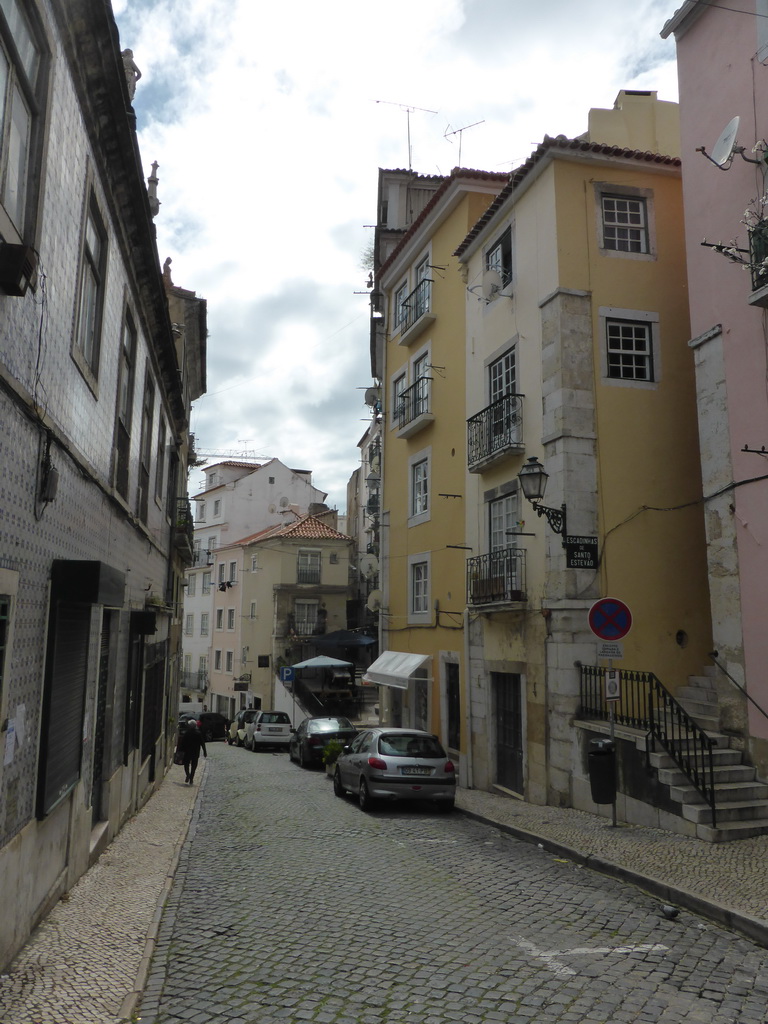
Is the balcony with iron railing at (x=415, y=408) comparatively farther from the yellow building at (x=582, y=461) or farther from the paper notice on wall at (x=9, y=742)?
the paper notice on wall at (x=9, y=742)

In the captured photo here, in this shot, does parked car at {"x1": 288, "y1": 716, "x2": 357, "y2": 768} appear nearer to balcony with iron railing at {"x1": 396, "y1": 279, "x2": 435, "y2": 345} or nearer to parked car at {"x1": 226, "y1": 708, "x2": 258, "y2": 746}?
parked car at {"x1": 226, "y1": 708, "x2": 258, "y2": 746}

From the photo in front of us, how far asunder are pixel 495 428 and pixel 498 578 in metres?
3.07

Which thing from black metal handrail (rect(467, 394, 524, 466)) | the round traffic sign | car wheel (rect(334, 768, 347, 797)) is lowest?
car wheel (rect(334, 768, 347, 797))

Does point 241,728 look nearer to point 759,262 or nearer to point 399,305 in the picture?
point 399,305

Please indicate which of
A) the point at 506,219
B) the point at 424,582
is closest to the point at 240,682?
the point at 424,582

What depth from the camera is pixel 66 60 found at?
254 inches

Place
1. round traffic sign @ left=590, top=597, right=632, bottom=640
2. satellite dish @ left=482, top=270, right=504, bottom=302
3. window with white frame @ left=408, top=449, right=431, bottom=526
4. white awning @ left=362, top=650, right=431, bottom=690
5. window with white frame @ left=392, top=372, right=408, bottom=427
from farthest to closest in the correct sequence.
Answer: window with white frame @ left=392, top=372, right=408, bottom=427
window with white frame @ left=408, top=449, right=431, bottom=526
white awning @ left=362, top=650, right=431, bottom=690
satellite dish @ left=482, top=270, right=504, bottom=302
round traffic sign @ left=590, top=597, right=632, bottom=640

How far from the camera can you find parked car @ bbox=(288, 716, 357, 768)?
72.0 feet

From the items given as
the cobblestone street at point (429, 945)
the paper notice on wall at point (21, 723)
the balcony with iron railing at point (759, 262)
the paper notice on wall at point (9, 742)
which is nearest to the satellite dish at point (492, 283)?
the balcony with iron railing at point (759, 262)

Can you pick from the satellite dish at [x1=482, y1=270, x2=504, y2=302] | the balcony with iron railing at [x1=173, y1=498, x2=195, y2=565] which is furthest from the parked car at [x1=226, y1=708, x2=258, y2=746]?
the satellite dish at [x1=482, y1=270, x2=504, y2=302]

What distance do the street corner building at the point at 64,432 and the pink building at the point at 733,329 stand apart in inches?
312

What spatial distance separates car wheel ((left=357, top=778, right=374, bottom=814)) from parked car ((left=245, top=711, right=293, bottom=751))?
52.5 feet

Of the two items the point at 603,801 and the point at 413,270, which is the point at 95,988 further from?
the point at 413,270

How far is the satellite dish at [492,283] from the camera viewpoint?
16.8 m
